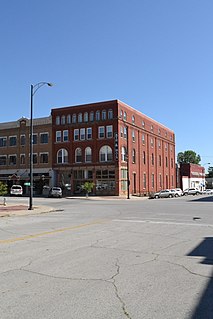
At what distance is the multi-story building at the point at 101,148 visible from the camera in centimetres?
5512

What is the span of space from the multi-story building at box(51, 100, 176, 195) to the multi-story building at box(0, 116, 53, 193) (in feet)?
5.30

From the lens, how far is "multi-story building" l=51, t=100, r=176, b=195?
181 ft

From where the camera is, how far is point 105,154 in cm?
5588

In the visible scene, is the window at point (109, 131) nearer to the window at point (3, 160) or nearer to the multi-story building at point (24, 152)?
the multi-story building at point (24, 152)

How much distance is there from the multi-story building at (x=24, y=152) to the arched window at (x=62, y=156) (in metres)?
1.66

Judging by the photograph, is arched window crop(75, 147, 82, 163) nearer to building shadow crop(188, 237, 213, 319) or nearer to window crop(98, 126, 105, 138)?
window crop(98, 126, 105, 138)

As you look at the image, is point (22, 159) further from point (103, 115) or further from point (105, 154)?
point (103, 115)

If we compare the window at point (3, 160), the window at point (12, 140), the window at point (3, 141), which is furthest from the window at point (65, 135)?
the window at point (3, 160)

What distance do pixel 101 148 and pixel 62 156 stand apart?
7.59 m

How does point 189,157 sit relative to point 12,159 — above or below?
above

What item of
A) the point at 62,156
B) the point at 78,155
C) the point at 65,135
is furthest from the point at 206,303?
the point at 62,156

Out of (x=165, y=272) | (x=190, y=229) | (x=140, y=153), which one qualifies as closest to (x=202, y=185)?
(x=140, y=153)

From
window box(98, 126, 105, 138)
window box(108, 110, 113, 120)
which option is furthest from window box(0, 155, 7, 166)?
window box(108, 110, 113, 120)

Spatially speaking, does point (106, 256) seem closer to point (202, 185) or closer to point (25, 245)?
point (25, 245)
